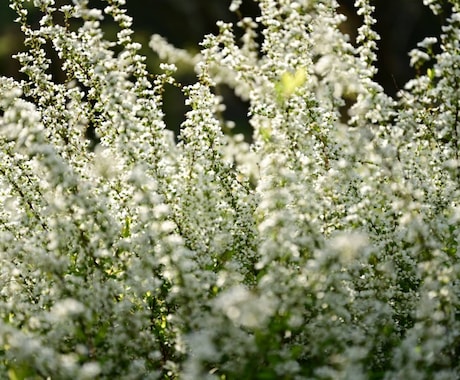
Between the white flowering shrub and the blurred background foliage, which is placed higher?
the blurred background foliage

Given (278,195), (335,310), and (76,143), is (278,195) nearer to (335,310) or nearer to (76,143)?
(335,310)

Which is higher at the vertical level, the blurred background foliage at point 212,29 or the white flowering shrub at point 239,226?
the blurred background foliage at point 212,29

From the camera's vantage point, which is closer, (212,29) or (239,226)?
(239,226)

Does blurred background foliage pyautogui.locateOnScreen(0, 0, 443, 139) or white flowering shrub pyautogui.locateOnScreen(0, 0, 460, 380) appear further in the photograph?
blurred background foliage pyautogui.locateOnScreen(0, 0, 443, 139)

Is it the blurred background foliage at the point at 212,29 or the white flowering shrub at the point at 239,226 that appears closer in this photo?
the white flowering shrub at the point at 239,226

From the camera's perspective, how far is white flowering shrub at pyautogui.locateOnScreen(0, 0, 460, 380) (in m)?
3.43

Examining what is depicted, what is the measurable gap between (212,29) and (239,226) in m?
9.89

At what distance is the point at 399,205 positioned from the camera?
396cm

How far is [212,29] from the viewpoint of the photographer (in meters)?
14.2

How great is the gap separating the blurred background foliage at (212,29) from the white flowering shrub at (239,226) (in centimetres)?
485

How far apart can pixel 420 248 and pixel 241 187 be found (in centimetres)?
185

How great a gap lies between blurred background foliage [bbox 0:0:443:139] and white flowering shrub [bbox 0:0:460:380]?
15.9ft

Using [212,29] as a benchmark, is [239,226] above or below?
below

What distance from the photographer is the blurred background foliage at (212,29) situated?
12023 mm
